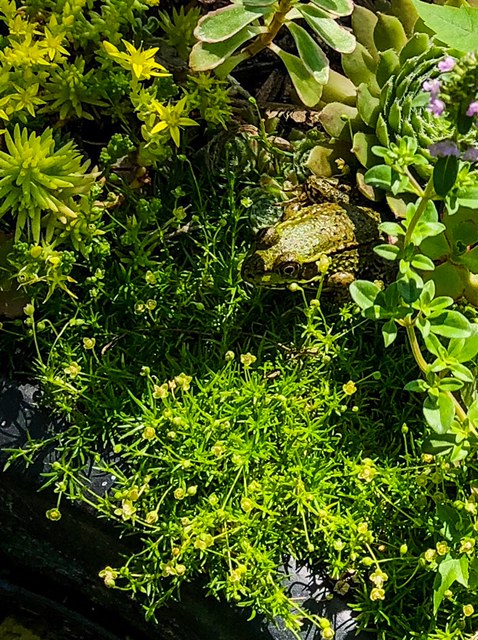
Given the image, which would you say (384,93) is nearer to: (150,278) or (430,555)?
(150,278)

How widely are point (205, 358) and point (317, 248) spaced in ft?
0.98

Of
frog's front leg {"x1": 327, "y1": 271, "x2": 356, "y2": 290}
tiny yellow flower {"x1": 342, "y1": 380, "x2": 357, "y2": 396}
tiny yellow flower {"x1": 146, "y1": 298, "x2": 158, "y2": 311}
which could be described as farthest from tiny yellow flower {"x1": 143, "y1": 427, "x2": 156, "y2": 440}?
frog's front leg {"x1": 327, "y1": 271, "x2": 356, "y2": 290}

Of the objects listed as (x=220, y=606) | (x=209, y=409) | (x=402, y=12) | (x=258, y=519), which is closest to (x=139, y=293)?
(x=209, y=409)

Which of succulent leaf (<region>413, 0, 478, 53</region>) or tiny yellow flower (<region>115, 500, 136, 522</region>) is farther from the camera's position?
tiny yellow flower (<region>115, 500, 136, 522</region>)

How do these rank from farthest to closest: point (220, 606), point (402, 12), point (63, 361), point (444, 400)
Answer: point (402, 12)
point (63, 361)
point (220, 606)
point (444, 400)

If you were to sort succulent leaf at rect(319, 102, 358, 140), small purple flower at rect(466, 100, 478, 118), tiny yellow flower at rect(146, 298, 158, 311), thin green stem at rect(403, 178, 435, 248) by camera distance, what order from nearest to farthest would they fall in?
small purple flower at rect(466, 100, 478, 118)
thin green stem at rect(403, 178, 435, 248)
tiny yellow flower at rect(146, 298, 158, 311)
succulent leaf at rect(319, 102, 358, 140)

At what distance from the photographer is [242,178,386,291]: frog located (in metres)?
1.44

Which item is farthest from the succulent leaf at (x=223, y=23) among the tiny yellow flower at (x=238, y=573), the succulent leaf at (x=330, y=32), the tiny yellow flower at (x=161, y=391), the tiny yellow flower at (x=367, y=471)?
the tiny yellow flower at (x=238, y=573)

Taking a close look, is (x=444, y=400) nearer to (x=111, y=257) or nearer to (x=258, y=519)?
(x=258, y=519)

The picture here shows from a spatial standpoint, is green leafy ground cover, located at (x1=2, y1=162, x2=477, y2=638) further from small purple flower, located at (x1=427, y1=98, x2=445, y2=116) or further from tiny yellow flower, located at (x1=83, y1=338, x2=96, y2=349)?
small purple flower, located at (x1=427, y1=98, x2=445, y2=116)

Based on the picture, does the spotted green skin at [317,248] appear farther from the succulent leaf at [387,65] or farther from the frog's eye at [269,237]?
the succulent leaf at [387,65]

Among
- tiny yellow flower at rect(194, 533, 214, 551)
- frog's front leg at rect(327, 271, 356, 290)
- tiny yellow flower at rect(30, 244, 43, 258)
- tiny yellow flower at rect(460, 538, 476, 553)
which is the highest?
tiny yellow flower at rect(30, 244, 43, 258)

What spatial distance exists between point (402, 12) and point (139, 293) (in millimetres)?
788

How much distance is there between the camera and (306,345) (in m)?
1.47
